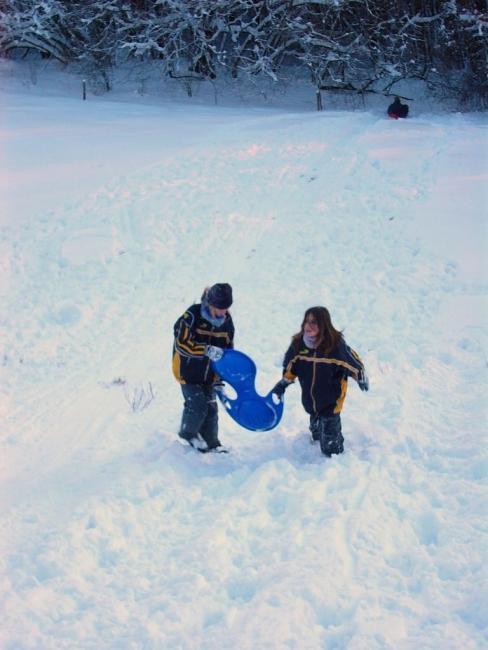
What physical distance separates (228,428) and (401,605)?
2.99 meters

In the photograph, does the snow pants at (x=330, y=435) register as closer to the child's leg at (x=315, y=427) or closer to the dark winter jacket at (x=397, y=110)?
the child's leg at (x=315, y=427)

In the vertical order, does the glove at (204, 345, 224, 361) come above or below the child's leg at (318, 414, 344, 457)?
above

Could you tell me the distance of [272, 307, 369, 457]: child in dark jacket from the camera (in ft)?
18.5

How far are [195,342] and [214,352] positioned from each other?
0.69 feet

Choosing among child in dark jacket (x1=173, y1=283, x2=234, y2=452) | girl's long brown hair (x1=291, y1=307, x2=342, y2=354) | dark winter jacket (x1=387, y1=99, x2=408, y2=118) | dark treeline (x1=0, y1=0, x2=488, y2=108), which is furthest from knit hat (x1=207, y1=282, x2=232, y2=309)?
dark treeline (x1=0, y1=0, x2=488, y2=108)

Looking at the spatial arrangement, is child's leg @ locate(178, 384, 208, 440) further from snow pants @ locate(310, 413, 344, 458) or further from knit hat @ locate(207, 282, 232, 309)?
snow pants @ locate(310, 413, 344, 458)

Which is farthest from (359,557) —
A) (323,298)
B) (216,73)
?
(216,73)

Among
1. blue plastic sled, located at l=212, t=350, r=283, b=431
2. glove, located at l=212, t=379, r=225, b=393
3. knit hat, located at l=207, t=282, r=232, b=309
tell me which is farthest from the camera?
glove, located at l=212, t=379, r=225, b=393

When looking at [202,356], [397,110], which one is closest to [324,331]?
[202,356]

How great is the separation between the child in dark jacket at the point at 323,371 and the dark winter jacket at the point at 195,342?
0.61m

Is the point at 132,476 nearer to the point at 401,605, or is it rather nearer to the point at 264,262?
the point at 401,605

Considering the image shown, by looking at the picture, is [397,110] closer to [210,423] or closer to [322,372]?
[322,372]

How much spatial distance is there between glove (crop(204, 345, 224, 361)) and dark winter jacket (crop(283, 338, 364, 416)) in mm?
618

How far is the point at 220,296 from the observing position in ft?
18.0
